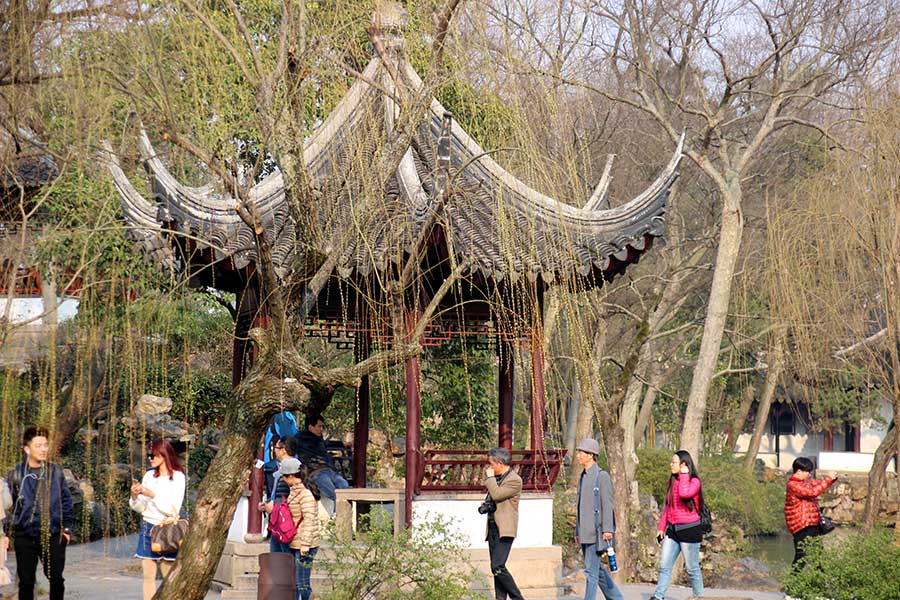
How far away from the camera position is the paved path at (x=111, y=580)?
9133mm

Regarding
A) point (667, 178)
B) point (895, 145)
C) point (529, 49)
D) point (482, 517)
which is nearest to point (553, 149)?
point (529, 49)

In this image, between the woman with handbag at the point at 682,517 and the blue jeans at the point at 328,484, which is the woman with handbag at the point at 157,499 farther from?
the woman with handbag at the point at 682,517

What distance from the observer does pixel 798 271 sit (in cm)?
1211

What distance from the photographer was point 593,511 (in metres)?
7.98

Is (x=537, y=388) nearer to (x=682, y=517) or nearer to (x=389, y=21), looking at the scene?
(x=682, y=517)

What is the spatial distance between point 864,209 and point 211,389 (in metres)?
8.63

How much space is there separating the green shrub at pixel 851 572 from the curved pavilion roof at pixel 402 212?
257cm

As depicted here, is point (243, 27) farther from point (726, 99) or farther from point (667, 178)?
point (726, 99)

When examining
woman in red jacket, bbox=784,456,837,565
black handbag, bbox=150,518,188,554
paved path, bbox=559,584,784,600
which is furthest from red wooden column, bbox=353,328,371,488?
woman in red jacket, bbox=784,456,837,565

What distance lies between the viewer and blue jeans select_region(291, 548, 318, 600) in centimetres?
733

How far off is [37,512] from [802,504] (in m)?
5.62

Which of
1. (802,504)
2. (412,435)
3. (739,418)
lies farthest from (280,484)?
(739,418)

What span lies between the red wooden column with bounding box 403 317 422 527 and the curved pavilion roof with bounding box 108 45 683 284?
0.91 meters

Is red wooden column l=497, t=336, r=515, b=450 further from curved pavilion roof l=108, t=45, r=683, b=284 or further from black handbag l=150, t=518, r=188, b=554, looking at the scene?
black handbag l=150, t=518, r=188, b=554
